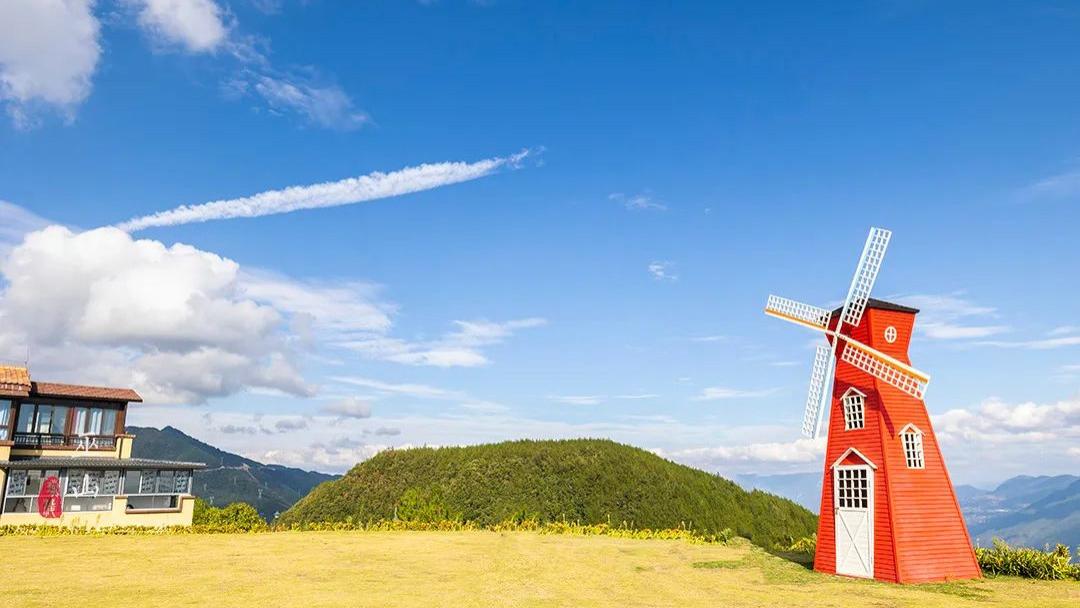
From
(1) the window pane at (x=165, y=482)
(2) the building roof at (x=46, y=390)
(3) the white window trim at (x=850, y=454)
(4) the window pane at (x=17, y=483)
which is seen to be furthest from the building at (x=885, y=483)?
(2) the building roof at (x=46, y=390)

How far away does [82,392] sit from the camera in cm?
3484

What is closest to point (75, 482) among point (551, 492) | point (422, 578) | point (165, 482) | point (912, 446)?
point (165, 482)

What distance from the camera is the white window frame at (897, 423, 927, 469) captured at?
68.8 ft

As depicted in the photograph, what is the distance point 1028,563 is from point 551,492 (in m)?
25.7

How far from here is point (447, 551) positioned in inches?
1037

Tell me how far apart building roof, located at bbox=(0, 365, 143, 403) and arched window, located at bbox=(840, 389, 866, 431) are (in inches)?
1377

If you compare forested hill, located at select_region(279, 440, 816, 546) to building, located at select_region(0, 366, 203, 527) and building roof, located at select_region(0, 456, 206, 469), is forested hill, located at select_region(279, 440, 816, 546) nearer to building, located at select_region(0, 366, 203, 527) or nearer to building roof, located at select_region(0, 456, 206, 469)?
building, located at select_region(0, 366, 203, 527)

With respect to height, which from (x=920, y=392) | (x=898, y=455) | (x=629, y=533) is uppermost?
(x=920, y=392)

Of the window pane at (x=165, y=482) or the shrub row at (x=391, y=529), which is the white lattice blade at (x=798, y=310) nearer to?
the shrub row at (x=391, y=529)

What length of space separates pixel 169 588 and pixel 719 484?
111 ft

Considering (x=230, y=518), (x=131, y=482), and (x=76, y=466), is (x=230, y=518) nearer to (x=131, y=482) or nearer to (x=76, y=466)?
(x=131, y=482)

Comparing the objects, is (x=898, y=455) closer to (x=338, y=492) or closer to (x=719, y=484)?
(x=719, y=484)

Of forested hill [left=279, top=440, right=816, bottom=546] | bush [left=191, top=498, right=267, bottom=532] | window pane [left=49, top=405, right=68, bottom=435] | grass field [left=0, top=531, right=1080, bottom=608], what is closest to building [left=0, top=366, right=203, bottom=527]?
window pane [left=49, top=405, right=68, bottom=435]

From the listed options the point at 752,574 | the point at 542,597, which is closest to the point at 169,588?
the point at 542,597
